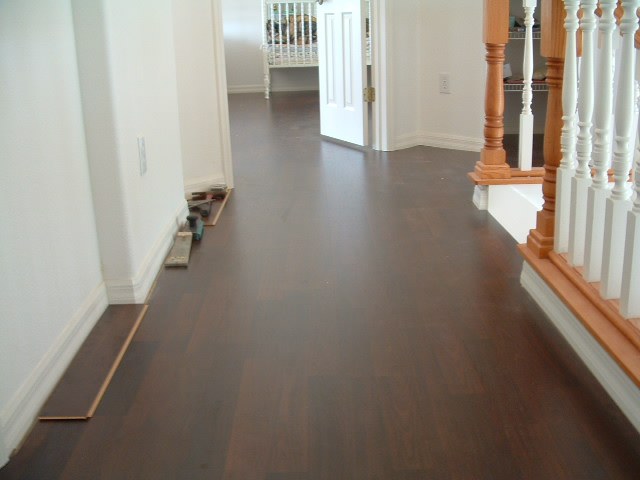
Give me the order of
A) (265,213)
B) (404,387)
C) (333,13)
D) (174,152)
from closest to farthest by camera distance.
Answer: (404,387)
(174,152)
(265,213)
(333,13)

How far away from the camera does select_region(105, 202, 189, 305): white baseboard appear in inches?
99.4

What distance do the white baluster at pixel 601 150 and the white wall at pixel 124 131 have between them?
1.35 meters

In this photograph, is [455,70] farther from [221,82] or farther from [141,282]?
[141,282]

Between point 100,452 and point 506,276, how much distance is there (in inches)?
60.4

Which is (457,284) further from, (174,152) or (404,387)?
(174,152)

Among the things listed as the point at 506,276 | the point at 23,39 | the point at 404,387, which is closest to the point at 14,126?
the point at 23,39

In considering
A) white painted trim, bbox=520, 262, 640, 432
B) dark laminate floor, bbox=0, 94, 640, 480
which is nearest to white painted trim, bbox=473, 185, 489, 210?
dark laminate floor, bbox=0, 94, 640, 480

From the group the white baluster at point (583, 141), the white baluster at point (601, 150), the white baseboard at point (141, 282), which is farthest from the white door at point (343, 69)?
the white baluster at point (601, 150)

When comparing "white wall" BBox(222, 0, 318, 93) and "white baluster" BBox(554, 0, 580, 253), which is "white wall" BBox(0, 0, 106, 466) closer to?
"white baluster" BBox(554, 0, 580, 253)

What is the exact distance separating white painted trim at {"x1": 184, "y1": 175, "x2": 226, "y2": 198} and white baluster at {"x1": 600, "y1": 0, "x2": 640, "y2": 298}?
240cm

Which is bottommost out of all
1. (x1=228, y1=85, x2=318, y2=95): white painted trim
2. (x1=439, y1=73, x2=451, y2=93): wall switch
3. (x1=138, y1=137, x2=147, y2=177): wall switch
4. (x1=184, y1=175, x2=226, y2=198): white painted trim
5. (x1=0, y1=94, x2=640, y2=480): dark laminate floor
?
(x1=0, y1=94, x2=640, y2=480): dark laminate floor

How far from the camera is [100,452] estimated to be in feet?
5.54

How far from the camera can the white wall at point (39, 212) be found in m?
1.74

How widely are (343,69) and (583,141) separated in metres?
3.22
